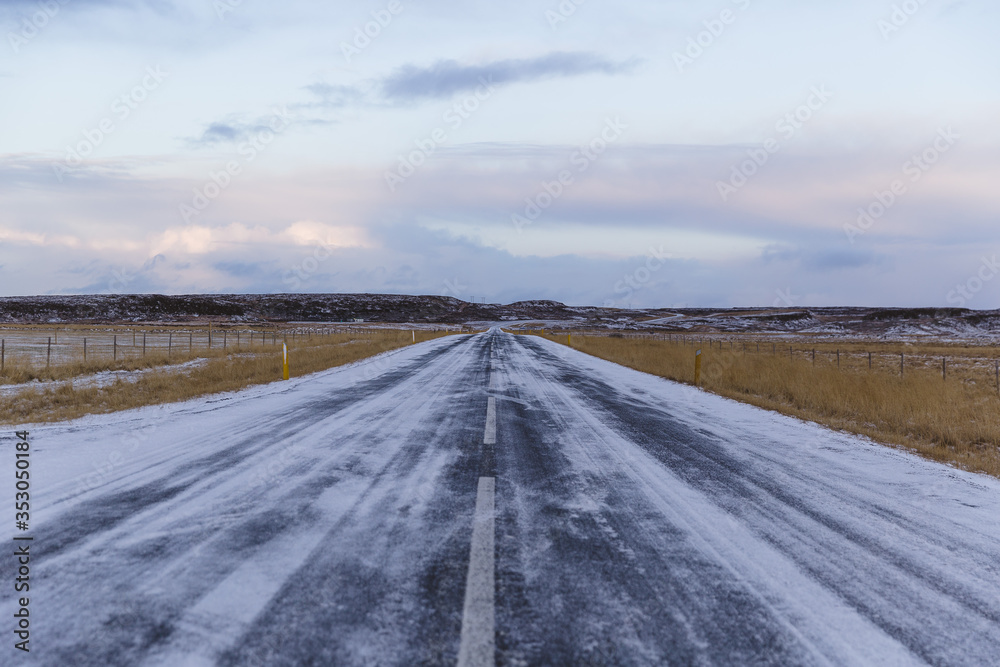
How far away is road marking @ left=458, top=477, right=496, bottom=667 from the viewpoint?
95.1 inches

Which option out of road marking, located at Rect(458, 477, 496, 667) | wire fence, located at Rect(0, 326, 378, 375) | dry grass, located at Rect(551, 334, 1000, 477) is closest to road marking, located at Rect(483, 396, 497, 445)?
road marking, located at Rect(458, 477, 496, 667)

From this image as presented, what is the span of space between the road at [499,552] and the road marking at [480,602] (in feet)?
0.05

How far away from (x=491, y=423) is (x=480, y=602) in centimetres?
555

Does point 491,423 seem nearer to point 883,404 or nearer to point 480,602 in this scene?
point 480,602

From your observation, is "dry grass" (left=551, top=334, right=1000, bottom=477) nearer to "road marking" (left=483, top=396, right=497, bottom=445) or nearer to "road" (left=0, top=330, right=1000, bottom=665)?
"road" (left=0, top=330, right=1000, bottom=665)

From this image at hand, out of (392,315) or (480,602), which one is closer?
(480,602)

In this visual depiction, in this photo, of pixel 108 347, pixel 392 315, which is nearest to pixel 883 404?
pixel 108 347

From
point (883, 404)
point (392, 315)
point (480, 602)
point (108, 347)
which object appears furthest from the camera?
point (392, 315)

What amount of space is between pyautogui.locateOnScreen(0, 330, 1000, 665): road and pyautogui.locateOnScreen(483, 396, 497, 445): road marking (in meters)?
0.08

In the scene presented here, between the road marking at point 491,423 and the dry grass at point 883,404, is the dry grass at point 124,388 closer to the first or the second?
the road marking at point 491,423

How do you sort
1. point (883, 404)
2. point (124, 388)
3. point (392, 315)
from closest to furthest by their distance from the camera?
point (883, 404) < point (124, 388) < point (392, 315)

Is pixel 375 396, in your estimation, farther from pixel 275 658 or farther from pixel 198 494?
pixel 275 658

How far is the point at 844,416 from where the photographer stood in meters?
10.1

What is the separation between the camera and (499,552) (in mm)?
3551
